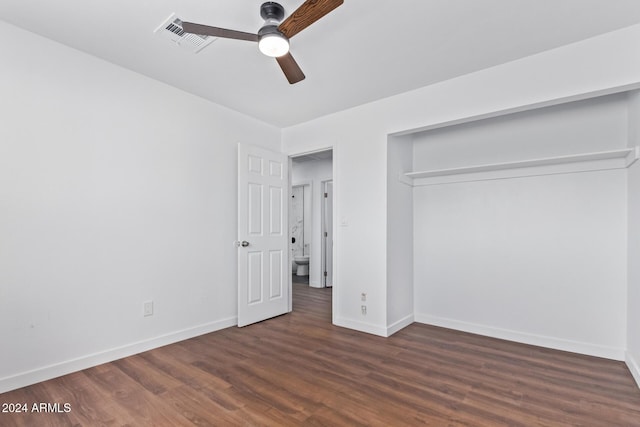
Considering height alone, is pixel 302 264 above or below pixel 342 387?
above

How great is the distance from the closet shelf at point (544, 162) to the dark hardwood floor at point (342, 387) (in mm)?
1752

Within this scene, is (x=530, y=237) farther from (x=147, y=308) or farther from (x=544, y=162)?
(x=147, y=308)

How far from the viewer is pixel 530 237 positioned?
10.5 ft

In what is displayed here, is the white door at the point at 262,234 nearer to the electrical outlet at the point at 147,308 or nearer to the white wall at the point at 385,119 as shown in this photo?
the white wall at the point at 385,119

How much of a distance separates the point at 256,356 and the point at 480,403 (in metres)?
1.78

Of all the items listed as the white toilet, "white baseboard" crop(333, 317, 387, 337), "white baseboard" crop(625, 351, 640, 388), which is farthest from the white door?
"white baseboard" crop(625, 351, 640, 388)

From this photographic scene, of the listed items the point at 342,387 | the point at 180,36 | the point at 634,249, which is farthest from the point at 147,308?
the point at 634,249

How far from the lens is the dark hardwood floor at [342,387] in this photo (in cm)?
193

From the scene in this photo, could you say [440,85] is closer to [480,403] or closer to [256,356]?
[480,403]

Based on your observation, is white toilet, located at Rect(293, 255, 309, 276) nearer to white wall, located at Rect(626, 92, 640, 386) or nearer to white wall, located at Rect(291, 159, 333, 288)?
white wall, located at Rect(291, 159, 333, 288)

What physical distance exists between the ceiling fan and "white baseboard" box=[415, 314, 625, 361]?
325 centimetres

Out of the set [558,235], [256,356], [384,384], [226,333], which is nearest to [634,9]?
[558,235]

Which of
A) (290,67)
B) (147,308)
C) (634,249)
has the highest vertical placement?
(290,67)

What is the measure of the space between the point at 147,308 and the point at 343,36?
2910 millimetres
